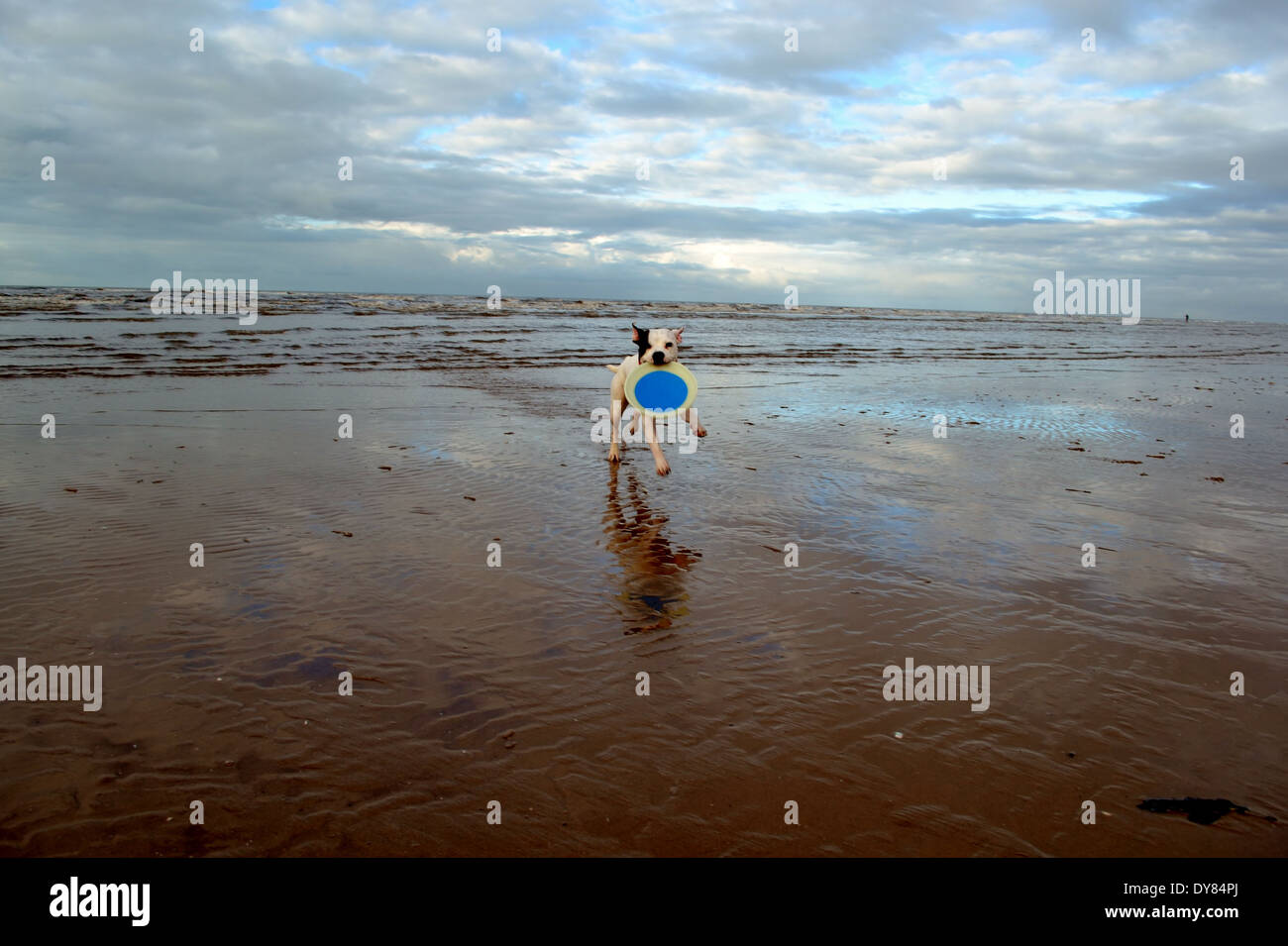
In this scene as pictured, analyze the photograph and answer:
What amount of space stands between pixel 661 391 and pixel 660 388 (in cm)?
4

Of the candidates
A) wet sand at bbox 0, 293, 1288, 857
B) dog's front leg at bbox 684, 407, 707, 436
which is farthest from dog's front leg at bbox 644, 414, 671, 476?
dog's front leg at bbox 684, 407, 707, 436

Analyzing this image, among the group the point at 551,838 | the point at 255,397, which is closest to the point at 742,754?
the point at 551,838

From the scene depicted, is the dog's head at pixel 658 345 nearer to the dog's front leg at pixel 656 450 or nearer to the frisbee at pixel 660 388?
the frisbee at pixel 660 388

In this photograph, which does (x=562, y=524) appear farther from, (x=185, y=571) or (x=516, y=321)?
(x=516, y=321)

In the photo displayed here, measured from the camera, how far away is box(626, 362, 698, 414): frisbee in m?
9.21

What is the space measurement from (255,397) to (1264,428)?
62.6 feet

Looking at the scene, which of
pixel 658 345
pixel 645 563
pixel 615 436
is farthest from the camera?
pixel 615 436

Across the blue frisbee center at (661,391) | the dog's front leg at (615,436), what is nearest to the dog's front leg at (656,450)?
the blue frisbee center at (661,391)

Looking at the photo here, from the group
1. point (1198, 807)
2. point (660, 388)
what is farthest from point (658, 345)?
point (1198, 807)

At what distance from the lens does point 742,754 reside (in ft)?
12.4

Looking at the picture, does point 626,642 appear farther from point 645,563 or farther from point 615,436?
point 615,436

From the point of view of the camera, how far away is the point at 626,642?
502 cm

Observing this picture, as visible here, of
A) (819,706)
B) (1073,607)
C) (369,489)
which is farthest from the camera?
(369,489)

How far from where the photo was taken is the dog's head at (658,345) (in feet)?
29.8
